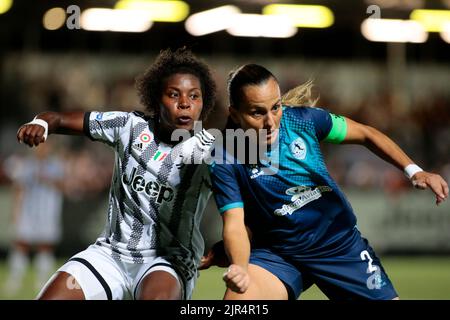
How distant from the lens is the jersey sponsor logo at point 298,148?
14.6ft

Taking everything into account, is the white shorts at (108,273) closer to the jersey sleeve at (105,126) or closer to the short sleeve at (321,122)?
the jersey sleeve at (105,126)

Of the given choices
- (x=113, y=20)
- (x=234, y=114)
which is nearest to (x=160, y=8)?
(x=113, y=20)

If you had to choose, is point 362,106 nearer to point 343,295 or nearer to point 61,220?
point 61,220

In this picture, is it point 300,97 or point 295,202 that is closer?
point 295,202

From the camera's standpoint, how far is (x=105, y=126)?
4.88 metres

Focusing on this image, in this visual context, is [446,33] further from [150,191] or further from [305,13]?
[150,191]

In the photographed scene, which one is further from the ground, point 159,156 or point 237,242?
point 159,156

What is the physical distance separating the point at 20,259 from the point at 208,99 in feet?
21.9

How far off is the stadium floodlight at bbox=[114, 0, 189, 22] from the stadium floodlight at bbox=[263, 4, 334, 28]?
1738 mm

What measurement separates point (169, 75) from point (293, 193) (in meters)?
1.15

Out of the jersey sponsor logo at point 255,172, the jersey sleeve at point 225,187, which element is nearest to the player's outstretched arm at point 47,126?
the jersey sleeve at point 225,187

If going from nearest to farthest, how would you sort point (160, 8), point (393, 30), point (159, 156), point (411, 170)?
point (411, 170) < point (159, 156) < point (160, 8) < point (393, 30)

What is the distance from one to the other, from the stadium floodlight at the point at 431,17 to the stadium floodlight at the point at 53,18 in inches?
287
